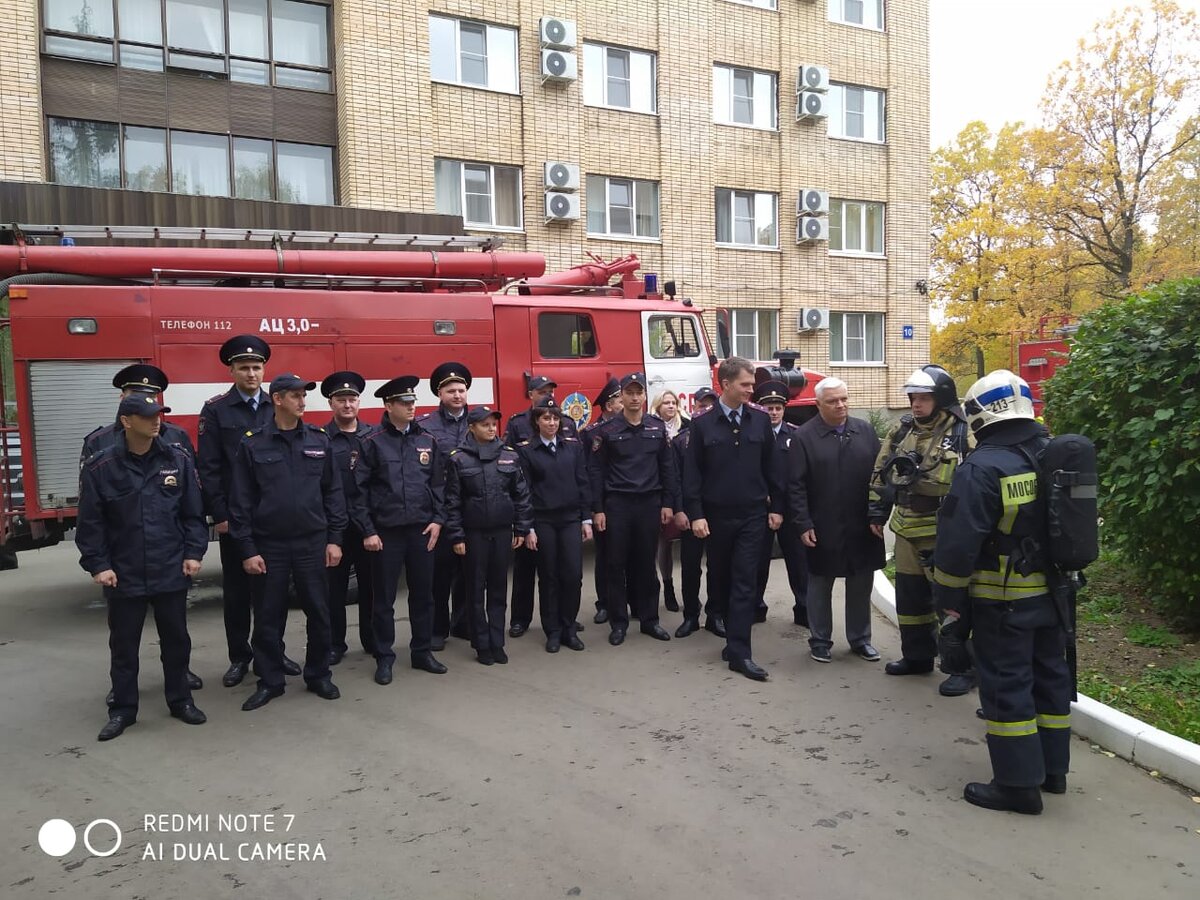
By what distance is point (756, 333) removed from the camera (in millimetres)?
20094

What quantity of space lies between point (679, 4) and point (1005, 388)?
59.1 ft

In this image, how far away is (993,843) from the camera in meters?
3.40

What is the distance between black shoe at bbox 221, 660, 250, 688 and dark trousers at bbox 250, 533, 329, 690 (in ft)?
1.18

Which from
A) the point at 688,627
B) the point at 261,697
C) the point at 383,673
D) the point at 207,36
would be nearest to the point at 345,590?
the point at 383,673

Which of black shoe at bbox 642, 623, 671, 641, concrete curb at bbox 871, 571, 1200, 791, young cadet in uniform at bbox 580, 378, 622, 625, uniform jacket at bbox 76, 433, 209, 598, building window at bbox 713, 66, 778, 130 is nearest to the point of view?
concrete curb at bbox 871, 571, 1200, 791

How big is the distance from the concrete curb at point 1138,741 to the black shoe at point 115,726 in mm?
5297

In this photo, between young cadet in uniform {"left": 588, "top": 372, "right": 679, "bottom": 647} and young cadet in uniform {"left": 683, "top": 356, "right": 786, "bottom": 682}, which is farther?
young cadet in uniform {"left": 588, "top": 372, "right": 679, "bottom": 647}

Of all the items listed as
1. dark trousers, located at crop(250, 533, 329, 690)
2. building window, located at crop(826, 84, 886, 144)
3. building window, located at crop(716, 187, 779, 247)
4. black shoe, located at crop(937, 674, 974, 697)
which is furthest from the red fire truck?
building window, located at crop(826, 84, 886, 144)

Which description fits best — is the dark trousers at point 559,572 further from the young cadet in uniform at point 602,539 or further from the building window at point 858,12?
the building window at point 858,12

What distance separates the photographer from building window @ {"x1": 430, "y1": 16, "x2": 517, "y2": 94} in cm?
1645

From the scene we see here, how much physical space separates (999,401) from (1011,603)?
0.92m

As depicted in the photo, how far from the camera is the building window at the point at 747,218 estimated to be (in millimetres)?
19672

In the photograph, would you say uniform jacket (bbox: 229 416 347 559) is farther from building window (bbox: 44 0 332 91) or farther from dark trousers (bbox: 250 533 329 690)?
building window (bbox: 44 0 332 91)

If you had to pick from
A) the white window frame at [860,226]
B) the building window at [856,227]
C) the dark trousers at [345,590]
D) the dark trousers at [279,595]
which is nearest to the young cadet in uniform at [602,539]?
the dark trousers at [345,590]
